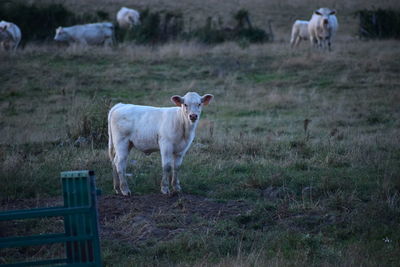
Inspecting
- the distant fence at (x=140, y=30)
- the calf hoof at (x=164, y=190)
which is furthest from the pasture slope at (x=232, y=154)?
the distant fence at (x=140, y=30)

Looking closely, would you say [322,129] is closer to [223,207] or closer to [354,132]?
[354,132]

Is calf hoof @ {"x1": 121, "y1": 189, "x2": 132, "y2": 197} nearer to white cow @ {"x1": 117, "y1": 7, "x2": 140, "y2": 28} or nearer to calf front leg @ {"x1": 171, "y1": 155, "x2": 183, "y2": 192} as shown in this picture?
calf front leg @ {"x1": 171, "y1": 155, "x2": 183, "y2": 192}

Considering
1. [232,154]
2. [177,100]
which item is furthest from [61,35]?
[177,100]

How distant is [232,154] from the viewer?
9.76 metres

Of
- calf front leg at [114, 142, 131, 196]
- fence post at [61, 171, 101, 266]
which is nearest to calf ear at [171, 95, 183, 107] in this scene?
calf front leg at [114, 142, 131, 196]

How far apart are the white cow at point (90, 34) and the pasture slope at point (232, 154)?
4.56 metres

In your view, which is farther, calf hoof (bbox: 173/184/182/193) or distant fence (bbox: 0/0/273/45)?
distant fence (bbox: 0/0/273/45)

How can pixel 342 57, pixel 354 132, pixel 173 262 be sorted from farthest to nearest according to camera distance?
1. pixel 342 57
2. pixel 354 132
3. pixel 173 262

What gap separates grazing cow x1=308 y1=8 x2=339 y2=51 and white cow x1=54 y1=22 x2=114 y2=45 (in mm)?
9662

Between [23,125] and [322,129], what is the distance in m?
6.99

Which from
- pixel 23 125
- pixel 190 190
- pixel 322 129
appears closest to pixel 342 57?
pixel 322 129

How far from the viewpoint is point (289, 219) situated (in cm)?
654

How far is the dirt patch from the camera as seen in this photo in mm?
6191

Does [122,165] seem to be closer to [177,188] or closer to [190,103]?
[177,188]
